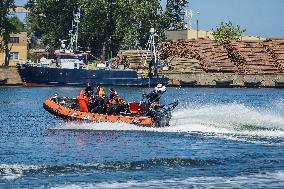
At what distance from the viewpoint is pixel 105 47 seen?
13912 cm

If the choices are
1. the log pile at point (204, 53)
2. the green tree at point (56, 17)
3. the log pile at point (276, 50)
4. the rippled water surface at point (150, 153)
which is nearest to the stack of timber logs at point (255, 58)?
the log pile at point (276, 50)

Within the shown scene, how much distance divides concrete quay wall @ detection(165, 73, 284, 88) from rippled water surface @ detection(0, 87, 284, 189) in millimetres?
61369

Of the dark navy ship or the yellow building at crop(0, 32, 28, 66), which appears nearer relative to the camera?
the dark navy ship

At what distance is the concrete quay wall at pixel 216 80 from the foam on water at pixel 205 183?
8758 cm

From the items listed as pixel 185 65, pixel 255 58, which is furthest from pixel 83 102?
pixel 255 58

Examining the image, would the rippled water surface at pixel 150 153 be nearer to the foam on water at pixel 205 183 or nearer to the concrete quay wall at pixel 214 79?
the foam on water at pixel 205 183

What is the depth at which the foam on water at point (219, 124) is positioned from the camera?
46062 mm

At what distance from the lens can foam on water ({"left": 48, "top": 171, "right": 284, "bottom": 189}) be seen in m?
28.9

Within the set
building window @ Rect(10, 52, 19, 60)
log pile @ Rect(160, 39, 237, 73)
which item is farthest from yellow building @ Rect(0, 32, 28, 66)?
log pile @ Rect(160, 39, 237, 73)

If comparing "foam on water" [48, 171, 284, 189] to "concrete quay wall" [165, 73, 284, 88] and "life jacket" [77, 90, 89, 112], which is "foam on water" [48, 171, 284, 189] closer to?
"life jacket" [77, 90, 89, 112]

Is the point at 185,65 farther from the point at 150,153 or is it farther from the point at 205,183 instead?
the point at 205,183

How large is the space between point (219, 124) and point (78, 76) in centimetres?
6613

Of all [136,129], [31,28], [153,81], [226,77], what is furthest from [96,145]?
[31,28]

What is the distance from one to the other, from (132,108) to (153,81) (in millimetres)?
62669
